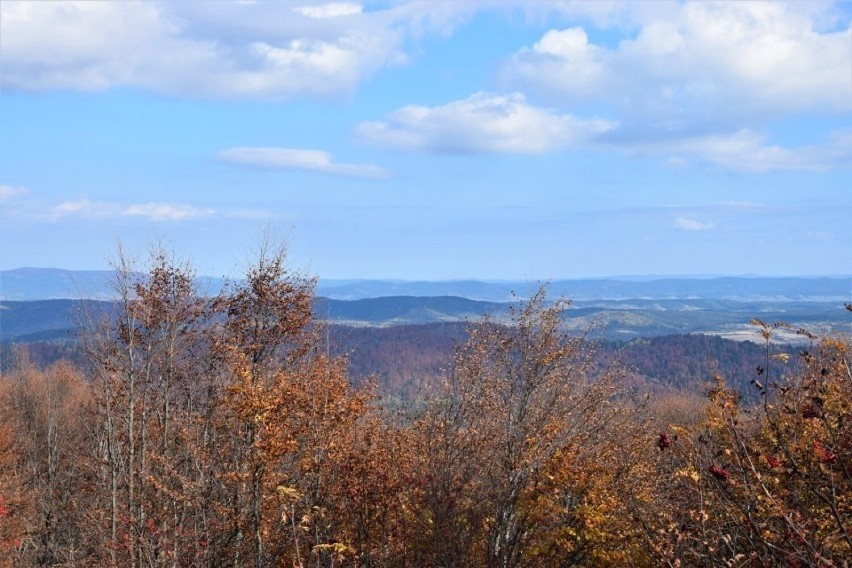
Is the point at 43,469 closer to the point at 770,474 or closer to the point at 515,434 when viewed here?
the point at 515,434

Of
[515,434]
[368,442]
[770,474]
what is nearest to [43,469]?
[368,442]

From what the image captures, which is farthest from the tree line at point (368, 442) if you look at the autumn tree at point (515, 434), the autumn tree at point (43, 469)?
the autumn tree at point (43, 469)

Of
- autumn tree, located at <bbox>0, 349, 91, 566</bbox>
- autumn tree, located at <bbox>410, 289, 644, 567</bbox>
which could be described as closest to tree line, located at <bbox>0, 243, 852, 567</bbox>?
autumn tree, located at <bbox>410, 289, 644, 567</bbox>

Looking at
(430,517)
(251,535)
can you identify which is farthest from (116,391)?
(430,517)

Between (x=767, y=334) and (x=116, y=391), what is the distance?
26.8 metres

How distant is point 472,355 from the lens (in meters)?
25.0

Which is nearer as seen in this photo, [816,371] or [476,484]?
[816,371]

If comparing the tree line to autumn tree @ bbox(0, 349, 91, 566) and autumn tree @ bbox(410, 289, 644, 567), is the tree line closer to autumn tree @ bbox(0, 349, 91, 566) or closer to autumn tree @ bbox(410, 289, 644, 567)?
autumn tree @ bbox(410, 289, 644, 567)

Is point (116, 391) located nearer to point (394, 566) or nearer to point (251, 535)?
point (251, 535)

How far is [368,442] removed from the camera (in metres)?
21.7

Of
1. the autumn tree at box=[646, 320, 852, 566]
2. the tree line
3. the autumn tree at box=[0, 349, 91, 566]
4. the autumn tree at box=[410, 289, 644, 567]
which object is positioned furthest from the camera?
the autumn tree at box=[0, 349, 91, 566]

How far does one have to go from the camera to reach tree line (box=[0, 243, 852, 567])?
18828 mm

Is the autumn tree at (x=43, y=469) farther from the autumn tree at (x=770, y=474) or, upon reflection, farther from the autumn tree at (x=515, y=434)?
the autumn tree at (x=770, y=474)

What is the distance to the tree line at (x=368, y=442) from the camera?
61.8 ft
